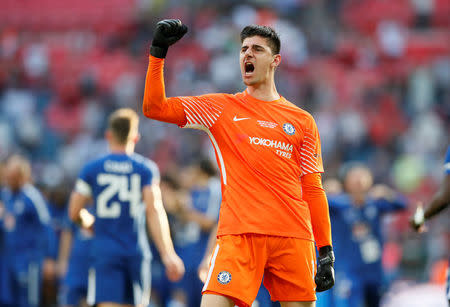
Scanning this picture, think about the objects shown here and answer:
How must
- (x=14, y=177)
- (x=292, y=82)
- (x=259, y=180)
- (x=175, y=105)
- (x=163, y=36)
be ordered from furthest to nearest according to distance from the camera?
(x=292, y=82) < (x=14, y=177) < (x=259, y=180) < (x=175, y=105) < (x=163, y=36)

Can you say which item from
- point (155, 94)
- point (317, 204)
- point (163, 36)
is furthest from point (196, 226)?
point (163, 36)

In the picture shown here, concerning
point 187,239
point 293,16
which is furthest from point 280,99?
point 293,16

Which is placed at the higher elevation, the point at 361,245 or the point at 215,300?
the point at 215,300

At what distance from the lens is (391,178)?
1569 centimetres

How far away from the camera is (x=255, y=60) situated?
4.96m

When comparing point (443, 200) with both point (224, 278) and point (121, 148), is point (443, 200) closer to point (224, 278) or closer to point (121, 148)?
point (224, 278)

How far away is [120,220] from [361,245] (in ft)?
12.7

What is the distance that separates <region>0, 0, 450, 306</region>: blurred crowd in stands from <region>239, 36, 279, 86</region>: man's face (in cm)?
932

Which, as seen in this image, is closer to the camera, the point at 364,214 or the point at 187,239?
the point at 364,214

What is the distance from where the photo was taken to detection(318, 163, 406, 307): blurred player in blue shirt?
9.16 meters

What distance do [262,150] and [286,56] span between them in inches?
582

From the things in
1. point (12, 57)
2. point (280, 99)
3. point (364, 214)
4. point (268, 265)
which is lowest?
point (364, 214)

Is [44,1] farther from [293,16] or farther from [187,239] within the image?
[187,239]

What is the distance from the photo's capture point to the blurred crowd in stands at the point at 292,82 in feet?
53.3
